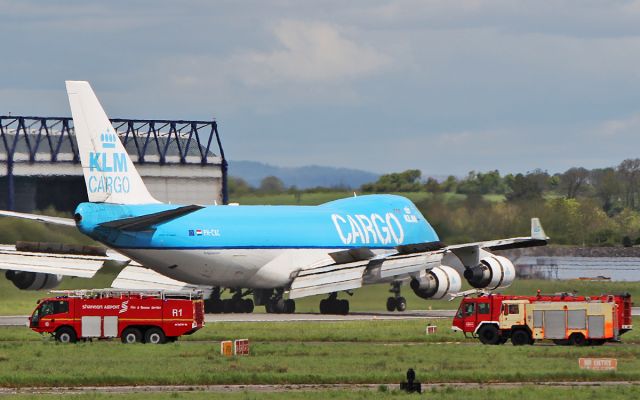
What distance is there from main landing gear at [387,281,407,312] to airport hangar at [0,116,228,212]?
33.7m

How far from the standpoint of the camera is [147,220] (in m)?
65.7

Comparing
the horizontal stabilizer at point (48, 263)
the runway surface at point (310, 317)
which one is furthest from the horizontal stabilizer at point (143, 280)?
the horizontal stabilizer at point (48, 263)

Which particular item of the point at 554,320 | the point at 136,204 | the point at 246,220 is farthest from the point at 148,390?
the point at 246,220

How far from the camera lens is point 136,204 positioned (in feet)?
216

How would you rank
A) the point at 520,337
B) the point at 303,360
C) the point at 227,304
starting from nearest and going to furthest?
1. the point at 303,360
2. the point at 520,337
3. the point at 227,304

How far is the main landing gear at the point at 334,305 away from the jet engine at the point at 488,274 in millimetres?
6351

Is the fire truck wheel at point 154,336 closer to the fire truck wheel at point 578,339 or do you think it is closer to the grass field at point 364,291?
the fire truck wheel at point 578,339

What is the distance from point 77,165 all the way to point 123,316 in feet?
194

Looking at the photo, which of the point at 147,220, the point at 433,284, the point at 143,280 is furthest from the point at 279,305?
the point at 147,220

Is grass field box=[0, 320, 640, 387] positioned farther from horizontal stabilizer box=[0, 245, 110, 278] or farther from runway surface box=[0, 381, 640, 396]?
horizontal stabilizer box=[0, 245, 110, 278]

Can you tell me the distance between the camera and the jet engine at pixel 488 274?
7325cm

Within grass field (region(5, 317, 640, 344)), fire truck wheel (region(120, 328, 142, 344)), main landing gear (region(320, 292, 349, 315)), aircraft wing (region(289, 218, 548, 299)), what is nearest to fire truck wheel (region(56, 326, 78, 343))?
grass field (region(5, 317, 640, 344))

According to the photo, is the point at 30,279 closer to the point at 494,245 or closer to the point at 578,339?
the point at 494,245

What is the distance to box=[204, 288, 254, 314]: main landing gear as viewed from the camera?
249 feet
